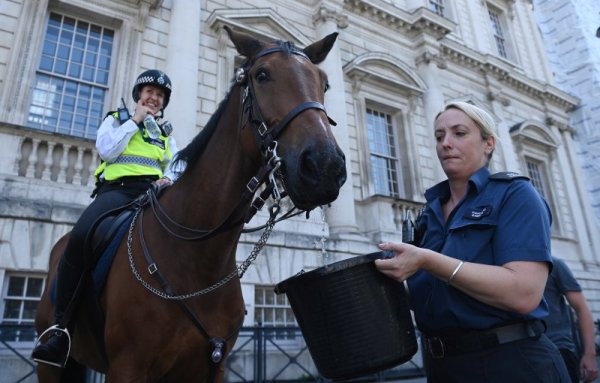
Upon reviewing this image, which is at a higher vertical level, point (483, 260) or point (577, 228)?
point (577, 228)

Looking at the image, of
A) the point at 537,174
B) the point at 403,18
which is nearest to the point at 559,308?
the point at 403,18

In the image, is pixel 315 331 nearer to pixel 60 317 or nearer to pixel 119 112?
pixel 60 317

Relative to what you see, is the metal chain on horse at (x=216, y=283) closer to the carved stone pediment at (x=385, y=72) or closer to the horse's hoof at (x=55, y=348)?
the horse's hoof at (x=55, y=348)

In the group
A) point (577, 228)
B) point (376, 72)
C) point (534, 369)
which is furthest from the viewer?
point (577, 228)

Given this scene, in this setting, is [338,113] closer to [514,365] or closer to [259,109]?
[259,109]

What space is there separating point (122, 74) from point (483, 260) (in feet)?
27.5

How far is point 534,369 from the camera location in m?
1.67

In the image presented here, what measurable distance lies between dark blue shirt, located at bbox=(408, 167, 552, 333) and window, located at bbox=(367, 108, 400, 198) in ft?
32.1

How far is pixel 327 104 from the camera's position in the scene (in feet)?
35.4

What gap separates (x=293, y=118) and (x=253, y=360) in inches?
238

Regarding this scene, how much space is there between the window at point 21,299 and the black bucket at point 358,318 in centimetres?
580

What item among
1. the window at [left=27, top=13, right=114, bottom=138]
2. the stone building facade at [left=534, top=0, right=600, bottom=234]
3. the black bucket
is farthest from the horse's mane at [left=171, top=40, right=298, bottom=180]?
the stone building facade at [left=534, top=0, right=600, bottom=234]

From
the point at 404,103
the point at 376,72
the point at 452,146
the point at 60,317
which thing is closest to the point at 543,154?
the point at 404,103

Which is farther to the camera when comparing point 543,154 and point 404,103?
point 543,154
